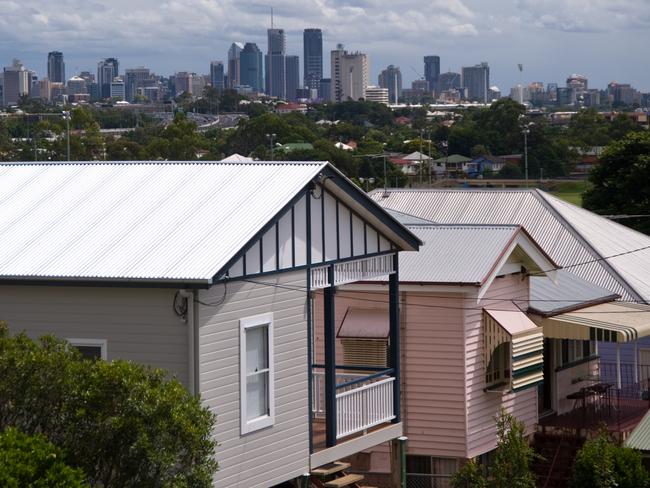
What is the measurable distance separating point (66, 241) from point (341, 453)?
5.19m

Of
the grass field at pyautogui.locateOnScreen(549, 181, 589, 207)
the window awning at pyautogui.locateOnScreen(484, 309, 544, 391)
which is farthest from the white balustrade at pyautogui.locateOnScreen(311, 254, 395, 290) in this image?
the grass field at pyautogui.locateOnScreen(549, 181, 589, 207)

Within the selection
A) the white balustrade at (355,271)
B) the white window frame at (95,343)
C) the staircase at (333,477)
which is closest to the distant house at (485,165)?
the white balustrade at (355,271)

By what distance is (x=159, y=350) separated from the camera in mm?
18125

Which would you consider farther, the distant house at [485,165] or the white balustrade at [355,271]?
the distant house at [485,165]

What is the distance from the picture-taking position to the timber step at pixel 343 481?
68.5 feet

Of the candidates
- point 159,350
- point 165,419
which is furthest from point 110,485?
point 159,350

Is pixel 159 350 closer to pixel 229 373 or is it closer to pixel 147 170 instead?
pixel 229 373

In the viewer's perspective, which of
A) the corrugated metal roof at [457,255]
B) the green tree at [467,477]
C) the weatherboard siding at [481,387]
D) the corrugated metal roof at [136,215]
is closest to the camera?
the corrugated metal roof at [136,215]

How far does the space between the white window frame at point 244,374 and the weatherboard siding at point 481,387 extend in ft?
21.8

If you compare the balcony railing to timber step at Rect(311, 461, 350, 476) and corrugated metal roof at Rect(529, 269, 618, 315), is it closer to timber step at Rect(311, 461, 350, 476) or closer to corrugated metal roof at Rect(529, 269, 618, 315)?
timber step at Rect(311, 461, 350, 476)

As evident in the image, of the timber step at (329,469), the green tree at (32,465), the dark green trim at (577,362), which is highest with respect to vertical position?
the green tree at (32,465)

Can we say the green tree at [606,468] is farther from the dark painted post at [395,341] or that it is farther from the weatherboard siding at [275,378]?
the weatherboard siding at [275,378]

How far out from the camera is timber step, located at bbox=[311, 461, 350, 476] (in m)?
20.8

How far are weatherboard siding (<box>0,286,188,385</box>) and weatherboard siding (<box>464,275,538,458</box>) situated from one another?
8.30 m
